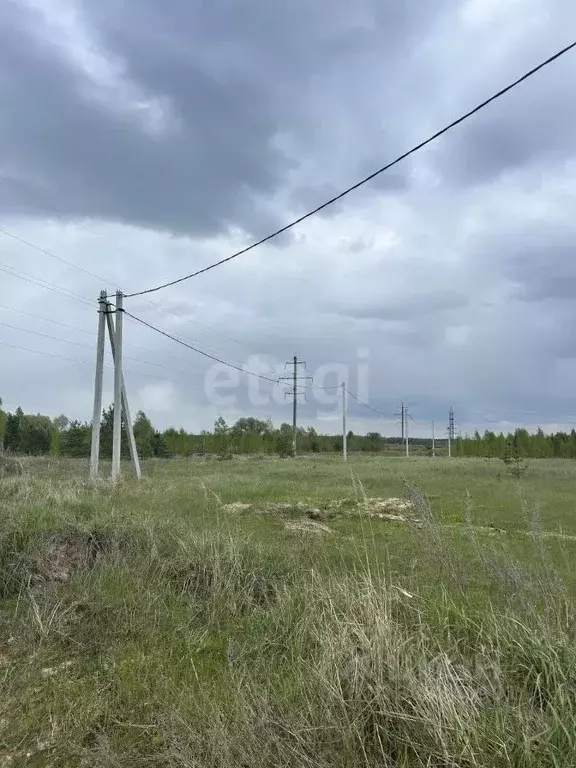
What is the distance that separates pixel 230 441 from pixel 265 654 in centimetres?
6723

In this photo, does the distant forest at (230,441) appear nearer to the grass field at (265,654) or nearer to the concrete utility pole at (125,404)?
the concrete utility pole at (125,404)

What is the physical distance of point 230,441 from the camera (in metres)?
70.9

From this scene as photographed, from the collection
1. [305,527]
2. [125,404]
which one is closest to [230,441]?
[125,404]

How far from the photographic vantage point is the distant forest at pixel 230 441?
51688 millimetres

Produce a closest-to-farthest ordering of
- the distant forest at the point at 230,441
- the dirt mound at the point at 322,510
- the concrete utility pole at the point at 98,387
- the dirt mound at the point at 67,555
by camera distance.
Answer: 1. the dirt mound at the point at 67,555
2. the dirt mound at the point at 322,510
3. the concrete utility pole at the point at 98,387
4. the distant forest at the point at 230,441

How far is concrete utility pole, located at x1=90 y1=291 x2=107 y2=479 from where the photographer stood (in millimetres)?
18453

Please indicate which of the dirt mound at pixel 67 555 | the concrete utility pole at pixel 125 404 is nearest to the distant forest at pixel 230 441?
the concrete utility pole at pixel 125 404

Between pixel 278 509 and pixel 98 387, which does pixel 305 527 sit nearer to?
pixel 278 509

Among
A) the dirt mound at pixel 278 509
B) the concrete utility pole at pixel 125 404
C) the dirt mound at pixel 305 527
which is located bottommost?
the dirt mound at pixel 305 527

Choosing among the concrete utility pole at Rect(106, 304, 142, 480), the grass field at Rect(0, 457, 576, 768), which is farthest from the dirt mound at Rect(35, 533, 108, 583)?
the concrete utility pole at Rect(106, 304, 142, 480)

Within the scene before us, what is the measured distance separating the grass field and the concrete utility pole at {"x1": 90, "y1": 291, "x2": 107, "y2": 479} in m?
11.3

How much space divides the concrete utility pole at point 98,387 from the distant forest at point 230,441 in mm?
18487

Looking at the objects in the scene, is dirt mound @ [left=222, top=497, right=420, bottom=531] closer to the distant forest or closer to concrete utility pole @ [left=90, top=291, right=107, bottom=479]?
concrete utility pole @ [left=90, top=291, right=107, bottom=479]

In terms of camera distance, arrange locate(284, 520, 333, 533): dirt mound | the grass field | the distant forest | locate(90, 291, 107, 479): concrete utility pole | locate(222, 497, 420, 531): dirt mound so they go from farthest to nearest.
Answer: the distant forest, locate(90, 291, 107, 479): concrete utility pole, locate(222, 497, 420, 531): dirt mound, locate(284, 520, 333, 533): dirt mound, the grass field
